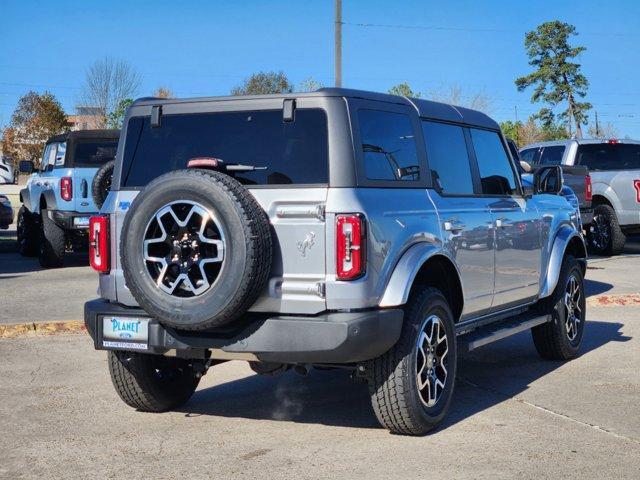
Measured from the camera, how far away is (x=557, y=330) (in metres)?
8.02

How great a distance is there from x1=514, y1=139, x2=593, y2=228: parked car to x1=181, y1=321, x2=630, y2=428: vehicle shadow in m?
5.92

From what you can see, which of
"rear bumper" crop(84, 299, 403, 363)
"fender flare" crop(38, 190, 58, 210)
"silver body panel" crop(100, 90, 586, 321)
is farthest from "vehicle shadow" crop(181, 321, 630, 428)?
"fender flare" crop(38, 190, 58, 210)

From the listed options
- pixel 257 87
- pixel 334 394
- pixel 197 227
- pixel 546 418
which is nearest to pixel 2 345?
pixel 334 394

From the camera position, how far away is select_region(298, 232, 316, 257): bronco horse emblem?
5.27 metres

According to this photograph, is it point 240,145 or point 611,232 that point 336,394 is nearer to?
point 240,145

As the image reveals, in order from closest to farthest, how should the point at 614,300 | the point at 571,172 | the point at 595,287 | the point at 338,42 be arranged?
the point at 614,300 < the point at 595,287 < the point at 571,172 < the point at 338,42

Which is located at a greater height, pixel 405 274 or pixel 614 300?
pixel 405 274

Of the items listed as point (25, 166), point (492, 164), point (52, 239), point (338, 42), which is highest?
point (338, 42)

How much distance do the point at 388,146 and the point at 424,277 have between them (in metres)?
0.84

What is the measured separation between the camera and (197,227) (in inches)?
208

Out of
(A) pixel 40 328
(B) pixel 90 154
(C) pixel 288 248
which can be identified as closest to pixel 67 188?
(B) pixel 90 154

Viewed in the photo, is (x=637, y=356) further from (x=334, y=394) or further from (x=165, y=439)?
(x=165, y=439)

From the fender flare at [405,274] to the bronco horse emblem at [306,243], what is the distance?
499mm

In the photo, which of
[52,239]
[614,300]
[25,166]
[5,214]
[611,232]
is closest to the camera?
[614,300]
